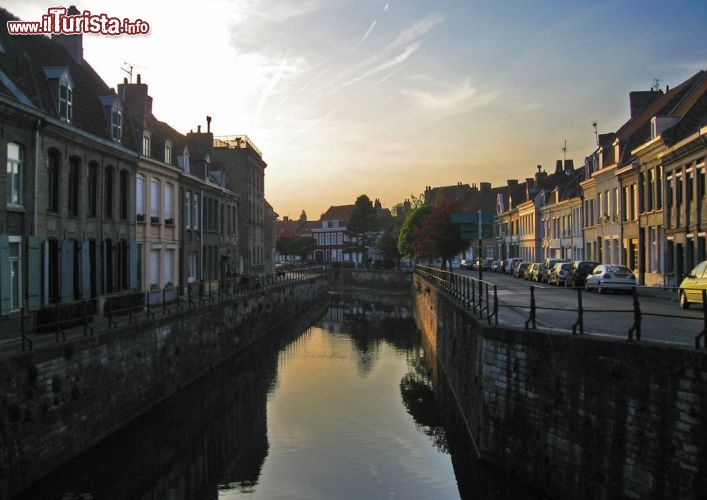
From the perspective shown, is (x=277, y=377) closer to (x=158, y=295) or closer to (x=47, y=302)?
(x=158, y=295)

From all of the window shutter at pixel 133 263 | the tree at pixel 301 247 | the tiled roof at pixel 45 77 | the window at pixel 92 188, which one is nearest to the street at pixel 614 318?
the window shutter at pixel 133 263

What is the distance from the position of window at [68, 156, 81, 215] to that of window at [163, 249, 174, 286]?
8335mm

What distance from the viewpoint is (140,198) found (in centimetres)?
2545

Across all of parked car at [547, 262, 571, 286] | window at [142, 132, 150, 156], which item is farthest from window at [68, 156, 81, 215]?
parked car at [547, 262, 571, 286]

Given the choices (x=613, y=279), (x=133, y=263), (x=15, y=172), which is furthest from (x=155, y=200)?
(x=613, y=279)

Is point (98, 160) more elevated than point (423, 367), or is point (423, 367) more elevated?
point (98, 160)

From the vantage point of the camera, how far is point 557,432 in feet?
34.7

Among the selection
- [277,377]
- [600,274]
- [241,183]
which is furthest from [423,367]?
[241,183]

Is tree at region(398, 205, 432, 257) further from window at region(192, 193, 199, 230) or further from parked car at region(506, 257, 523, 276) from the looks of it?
window at region(192, 193, 199, 230)

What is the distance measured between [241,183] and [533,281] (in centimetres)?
2090

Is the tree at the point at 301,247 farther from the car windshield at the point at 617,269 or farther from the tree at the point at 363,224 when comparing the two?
the car windshield at the point at 617,269

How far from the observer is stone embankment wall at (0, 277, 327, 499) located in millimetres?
10906

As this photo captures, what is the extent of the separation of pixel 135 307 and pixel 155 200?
11.0 m

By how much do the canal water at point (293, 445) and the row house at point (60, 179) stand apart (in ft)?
16.0
